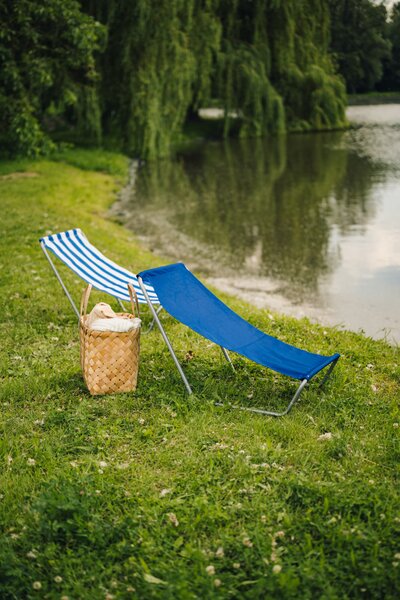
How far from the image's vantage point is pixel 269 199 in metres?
13.7

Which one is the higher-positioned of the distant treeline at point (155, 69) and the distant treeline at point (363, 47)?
the distant treeline at point (363, 47)

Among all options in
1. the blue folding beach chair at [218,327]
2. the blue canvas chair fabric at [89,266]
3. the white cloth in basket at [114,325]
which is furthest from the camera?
the blue canvas chair fabric at [89,266]

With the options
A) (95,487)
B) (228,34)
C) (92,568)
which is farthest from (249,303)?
(228,34)

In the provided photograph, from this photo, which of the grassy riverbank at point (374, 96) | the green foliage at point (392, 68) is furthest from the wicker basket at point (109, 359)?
the green foliage at point (392, 68)

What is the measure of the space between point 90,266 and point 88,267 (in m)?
0.03

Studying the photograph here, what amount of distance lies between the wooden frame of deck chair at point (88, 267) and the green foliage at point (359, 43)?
50113 mm

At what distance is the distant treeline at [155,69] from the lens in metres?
13.7

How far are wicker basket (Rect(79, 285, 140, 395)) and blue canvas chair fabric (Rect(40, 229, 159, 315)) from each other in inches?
36.4

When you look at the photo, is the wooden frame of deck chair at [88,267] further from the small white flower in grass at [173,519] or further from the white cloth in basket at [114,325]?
the small white flower in grass at [173,519]

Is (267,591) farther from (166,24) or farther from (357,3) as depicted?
(357,3)

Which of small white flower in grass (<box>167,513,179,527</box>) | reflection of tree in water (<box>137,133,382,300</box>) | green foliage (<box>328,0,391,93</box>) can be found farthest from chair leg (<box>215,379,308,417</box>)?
green foliage (<box>328,0,391,93</box>)

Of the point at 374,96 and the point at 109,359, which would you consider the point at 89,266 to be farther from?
the point at 374,96

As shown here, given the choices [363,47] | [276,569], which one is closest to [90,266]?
[276,569]

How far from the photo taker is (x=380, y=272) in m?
8.70
